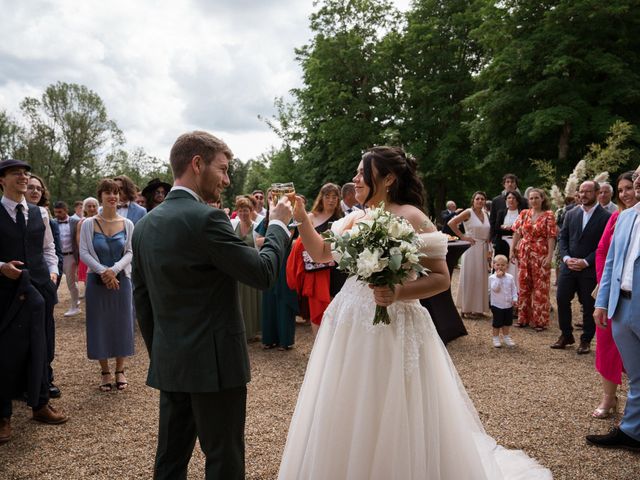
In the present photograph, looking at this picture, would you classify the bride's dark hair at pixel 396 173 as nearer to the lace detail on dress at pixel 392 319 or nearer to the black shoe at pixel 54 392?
the lace detail on dress at pixel 392 319

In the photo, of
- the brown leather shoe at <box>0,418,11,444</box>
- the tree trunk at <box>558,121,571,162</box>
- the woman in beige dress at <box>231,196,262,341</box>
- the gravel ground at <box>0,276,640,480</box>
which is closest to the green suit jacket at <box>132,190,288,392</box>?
the gravel ground at <box>0,276,640,480</box>

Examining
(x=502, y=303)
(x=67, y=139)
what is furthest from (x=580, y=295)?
(x=67, y=139)

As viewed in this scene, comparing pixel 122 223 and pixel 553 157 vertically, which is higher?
pixel 553 157

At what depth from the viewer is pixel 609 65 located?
1886 centimetres

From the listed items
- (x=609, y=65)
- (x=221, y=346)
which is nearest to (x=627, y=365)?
(x=221, y=346)

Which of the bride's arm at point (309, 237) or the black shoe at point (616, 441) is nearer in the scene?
the bride's arm at point (309, 237)

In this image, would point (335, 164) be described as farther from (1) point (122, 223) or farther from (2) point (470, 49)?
(1) point (122, 223)

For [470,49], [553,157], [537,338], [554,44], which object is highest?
[470,49]

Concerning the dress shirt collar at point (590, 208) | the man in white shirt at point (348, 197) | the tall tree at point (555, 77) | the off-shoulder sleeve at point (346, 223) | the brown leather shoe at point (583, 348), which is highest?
the tall tree at point (555, 77)

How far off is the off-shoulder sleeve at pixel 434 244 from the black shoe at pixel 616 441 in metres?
2.62

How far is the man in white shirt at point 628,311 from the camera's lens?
4020mm

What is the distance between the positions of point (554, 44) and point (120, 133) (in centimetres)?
3457

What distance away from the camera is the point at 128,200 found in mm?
8141

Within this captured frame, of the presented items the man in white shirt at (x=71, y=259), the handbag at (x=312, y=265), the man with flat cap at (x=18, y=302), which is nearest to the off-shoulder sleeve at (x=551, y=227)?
the handbag at (x=312, y=265)
